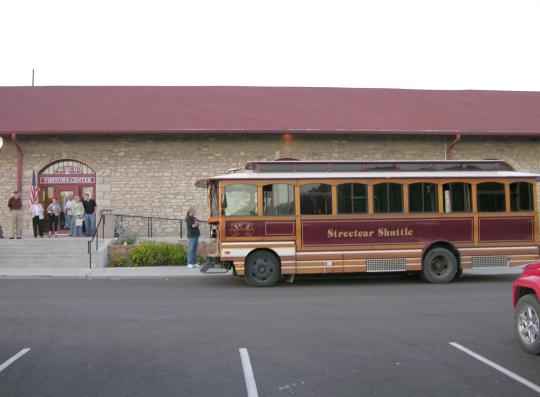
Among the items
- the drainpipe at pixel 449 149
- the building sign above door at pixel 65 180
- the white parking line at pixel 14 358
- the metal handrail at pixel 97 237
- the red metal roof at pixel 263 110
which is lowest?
the white parking line at pixel 14 358

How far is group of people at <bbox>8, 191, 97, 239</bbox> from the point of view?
764 inches

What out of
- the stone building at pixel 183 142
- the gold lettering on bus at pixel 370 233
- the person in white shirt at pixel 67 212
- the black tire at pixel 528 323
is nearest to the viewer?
the black tire at pixel 528 323

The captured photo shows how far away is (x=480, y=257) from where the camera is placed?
531 inches

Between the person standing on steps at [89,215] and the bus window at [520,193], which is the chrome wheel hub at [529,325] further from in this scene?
the person standing on steps at [89,215]

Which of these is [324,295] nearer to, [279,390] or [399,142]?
[279,390]

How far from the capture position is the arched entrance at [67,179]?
21.5 metres

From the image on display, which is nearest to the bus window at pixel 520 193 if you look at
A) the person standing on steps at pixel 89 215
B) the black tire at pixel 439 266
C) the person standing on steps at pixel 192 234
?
the black tire at pixel 439 266

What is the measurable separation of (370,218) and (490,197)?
10.1ft

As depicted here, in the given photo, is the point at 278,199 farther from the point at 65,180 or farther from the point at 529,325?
the point at 65,180

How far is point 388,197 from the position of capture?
13.4 metres

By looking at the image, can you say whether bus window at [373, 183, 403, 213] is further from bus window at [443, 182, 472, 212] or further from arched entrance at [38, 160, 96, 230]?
arched entrance at [38, 160, 96, 230]

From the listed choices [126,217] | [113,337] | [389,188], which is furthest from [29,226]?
[113,337]

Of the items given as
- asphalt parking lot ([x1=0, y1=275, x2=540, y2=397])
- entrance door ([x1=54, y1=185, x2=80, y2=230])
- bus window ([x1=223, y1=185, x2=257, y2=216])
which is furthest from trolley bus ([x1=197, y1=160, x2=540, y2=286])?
entrance door ([x1=54, y1=185, x2=80, y2=230])

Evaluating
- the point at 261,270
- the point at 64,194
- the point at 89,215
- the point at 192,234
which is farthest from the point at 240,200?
the point at 64,194
